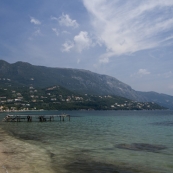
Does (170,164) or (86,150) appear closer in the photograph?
(170,164)

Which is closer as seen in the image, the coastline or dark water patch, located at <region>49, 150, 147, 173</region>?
the coastline

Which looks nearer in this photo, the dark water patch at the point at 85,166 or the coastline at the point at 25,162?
the coastline at the point at 25,162

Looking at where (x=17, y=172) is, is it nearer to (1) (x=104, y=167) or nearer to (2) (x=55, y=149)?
(1) (x=104, y=167)

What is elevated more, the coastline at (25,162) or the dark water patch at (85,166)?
the coastline at (25,162)

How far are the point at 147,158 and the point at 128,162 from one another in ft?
8.60

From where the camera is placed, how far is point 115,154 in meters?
22.8

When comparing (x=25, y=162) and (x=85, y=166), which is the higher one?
(x=25, y=162)

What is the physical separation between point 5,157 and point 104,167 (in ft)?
30.8

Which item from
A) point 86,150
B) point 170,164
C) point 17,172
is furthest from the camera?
point 86,150

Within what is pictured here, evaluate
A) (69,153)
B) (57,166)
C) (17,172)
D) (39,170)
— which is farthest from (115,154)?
(17,172)

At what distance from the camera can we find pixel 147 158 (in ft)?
68.9

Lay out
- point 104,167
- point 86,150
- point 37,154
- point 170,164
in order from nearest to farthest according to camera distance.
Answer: point 104,167
point 170,164
point 37,154
point 86,150

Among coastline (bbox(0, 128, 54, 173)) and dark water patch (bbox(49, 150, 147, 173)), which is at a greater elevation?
coastline (bbox(0, 128, 54, 173))

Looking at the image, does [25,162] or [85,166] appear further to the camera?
[25,162]
